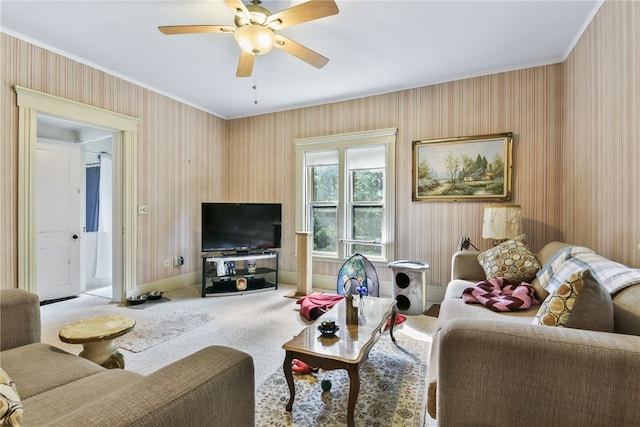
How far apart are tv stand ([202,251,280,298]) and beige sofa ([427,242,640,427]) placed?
3.41 metres

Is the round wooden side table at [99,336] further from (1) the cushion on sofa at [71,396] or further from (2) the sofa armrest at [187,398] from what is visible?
(2) the sofa armrest at [187,398]

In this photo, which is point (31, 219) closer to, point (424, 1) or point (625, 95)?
point (424, 1)

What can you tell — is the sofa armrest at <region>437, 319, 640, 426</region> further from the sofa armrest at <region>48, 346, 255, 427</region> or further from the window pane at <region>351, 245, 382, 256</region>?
the window pane at <region>351, 245, 382, 256</region>

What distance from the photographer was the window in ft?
12.9

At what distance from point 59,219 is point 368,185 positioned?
4.14m

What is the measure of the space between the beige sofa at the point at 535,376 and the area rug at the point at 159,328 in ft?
7.98

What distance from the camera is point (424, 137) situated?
370 cm

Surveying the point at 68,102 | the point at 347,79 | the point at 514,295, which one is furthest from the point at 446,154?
the point at 68,102

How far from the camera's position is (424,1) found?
223 cm

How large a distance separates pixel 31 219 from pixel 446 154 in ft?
14.5

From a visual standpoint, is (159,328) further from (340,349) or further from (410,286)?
(410,286)

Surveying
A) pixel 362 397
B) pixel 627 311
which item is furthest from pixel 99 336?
pixel 627 311

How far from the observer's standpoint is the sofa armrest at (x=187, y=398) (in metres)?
0.67

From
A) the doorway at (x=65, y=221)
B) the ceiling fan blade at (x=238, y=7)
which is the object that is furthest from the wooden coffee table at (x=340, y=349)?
the doorway at (x=65, y=221)
